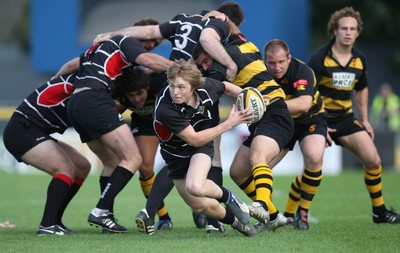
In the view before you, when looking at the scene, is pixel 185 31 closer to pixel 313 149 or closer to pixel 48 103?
pixel 48 103

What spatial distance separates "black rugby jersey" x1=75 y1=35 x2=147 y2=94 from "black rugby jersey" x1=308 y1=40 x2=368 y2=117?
206cm

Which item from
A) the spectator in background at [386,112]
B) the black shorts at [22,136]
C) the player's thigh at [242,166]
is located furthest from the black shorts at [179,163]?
the spectator in background at [386,112]

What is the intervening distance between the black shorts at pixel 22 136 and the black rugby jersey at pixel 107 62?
597 mm

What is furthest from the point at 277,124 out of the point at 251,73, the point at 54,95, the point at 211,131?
the point at 54,95

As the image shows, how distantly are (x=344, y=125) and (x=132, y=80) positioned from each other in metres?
2.31

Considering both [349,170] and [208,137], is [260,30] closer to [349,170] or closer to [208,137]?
[349,170]

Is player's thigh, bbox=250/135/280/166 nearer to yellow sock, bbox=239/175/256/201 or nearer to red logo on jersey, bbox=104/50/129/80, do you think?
yellow sock, bbox=239/175/256/201

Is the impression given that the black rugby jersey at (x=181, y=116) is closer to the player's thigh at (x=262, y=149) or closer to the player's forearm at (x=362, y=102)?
the player's thigh at (x=262, y=149)

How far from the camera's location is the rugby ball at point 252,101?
25.3 feet

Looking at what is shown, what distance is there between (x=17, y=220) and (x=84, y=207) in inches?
75.8

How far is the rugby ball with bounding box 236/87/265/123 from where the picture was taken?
7.71m

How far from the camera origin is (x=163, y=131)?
781 cm

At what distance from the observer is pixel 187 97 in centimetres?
761

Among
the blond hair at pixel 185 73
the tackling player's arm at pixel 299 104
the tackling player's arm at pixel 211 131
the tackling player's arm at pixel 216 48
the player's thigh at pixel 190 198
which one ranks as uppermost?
the tackling player's arm at pixel 216 48
